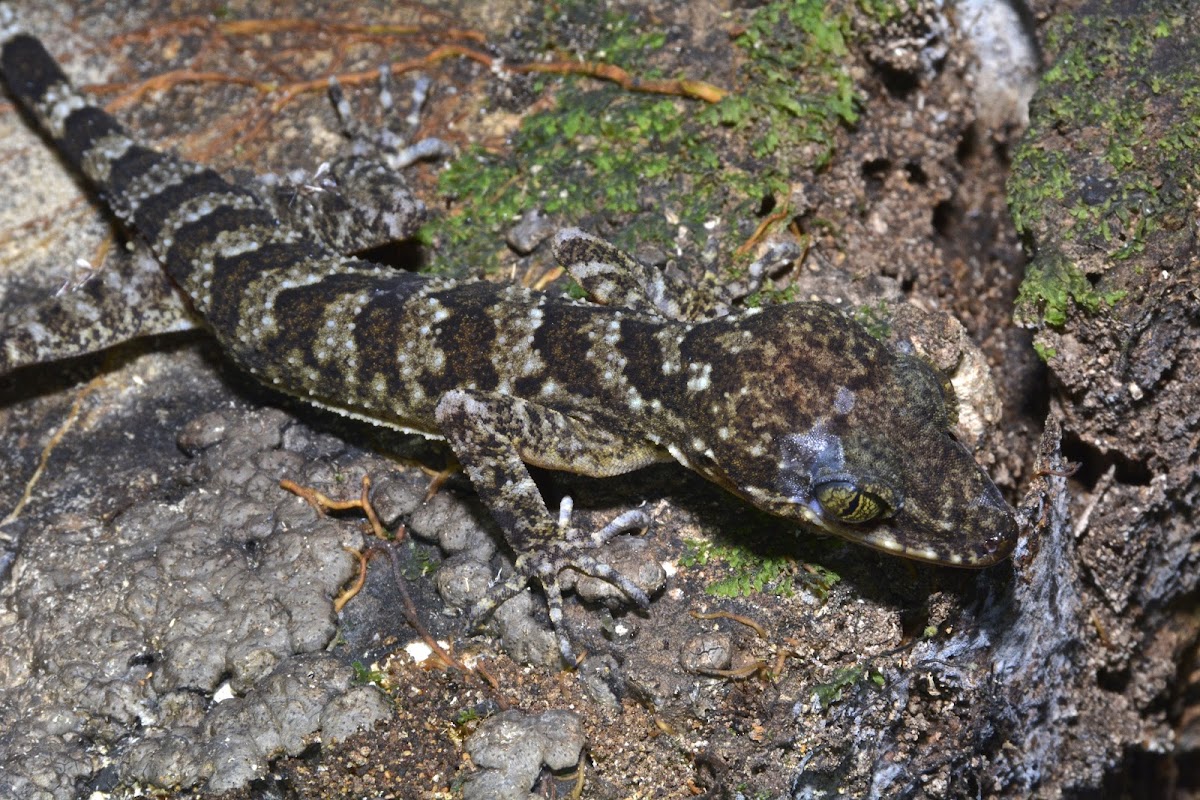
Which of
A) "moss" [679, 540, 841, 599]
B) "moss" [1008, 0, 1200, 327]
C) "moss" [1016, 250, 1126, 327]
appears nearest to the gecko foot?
"moss" [679, 540, 841, 599]

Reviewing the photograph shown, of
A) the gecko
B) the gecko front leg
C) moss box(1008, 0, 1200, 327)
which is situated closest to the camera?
the gecko

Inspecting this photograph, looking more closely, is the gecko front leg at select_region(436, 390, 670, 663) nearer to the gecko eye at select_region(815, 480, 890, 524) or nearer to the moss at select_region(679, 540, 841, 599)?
the moss at select_region(679, 540, 841, 599)

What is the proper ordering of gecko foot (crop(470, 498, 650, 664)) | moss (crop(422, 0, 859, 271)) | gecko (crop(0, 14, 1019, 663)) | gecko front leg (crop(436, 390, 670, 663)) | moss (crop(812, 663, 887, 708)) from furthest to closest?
moss (crop(422, 0, 859, 271)) → gecko front leg (crop(436, 390, 670, 663)) → gecko foot (crop(470, 498, 650, 664)) → moss (crop(812, 663, 887, 708)) → gecko (crop(0, 14, 1019, 663))

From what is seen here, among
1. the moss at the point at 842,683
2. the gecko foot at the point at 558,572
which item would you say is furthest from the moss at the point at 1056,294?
the gecko foot at the point at 558,572

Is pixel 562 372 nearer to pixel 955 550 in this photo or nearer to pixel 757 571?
pixel 757 571

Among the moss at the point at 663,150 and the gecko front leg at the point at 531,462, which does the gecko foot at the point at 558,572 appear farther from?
the moss at the point at 663,150

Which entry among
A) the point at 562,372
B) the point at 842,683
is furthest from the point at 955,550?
the point at 562,372

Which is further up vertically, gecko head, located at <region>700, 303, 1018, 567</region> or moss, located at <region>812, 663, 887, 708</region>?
gecko head, located at <region>700, 303, 1018, 567</region>

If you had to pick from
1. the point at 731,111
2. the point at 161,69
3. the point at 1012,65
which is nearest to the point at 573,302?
the point at 731,111
